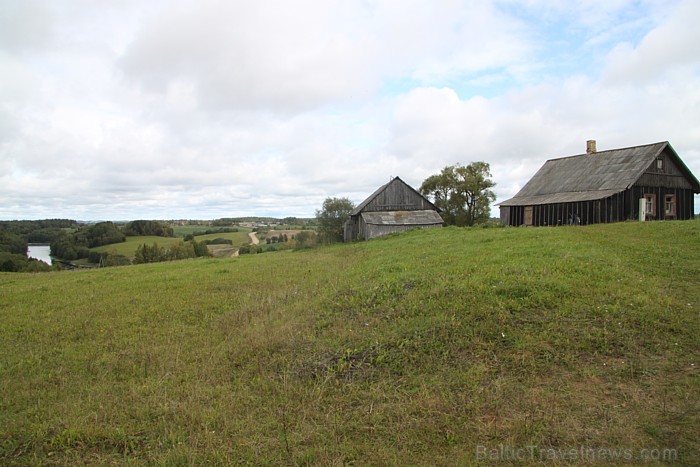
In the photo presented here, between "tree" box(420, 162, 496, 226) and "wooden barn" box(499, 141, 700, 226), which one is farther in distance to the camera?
"tree" box(420, 162, 496, 226)

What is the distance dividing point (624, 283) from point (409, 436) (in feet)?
23.5

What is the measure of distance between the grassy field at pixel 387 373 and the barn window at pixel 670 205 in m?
20.6

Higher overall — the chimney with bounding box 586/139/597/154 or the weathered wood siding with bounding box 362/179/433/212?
the chimney with bounding box 586/139/597/154

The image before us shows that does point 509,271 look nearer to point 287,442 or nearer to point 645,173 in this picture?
point 287,442

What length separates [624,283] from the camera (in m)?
8.45

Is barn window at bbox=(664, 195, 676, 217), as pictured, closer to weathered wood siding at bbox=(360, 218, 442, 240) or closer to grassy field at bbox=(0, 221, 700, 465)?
weathered wood siding at bbox=(360, 218, 442, 240)

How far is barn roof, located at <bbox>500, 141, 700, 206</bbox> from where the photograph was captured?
24359 mm

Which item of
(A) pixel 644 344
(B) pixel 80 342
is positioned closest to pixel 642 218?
(A) pixel 644 344

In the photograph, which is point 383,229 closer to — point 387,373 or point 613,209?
point 613,209

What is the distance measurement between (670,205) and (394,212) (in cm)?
2150

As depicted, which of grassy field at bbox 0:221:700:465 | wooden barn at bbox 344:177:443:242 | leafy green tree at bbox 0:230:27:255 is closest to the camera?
grassy field at bbox 0:221:700:465

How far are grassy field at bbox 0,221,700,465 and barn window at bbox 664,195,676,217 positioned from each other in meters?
20.6

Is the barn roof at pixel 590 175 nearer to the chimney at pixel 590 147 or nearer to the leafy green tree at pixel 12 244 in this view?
the chimney at pixel 590 147

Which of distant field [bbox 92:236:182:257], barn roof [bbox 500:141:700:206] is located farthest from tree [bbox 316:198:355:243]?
distant field [bbox 92:236:182:257]
